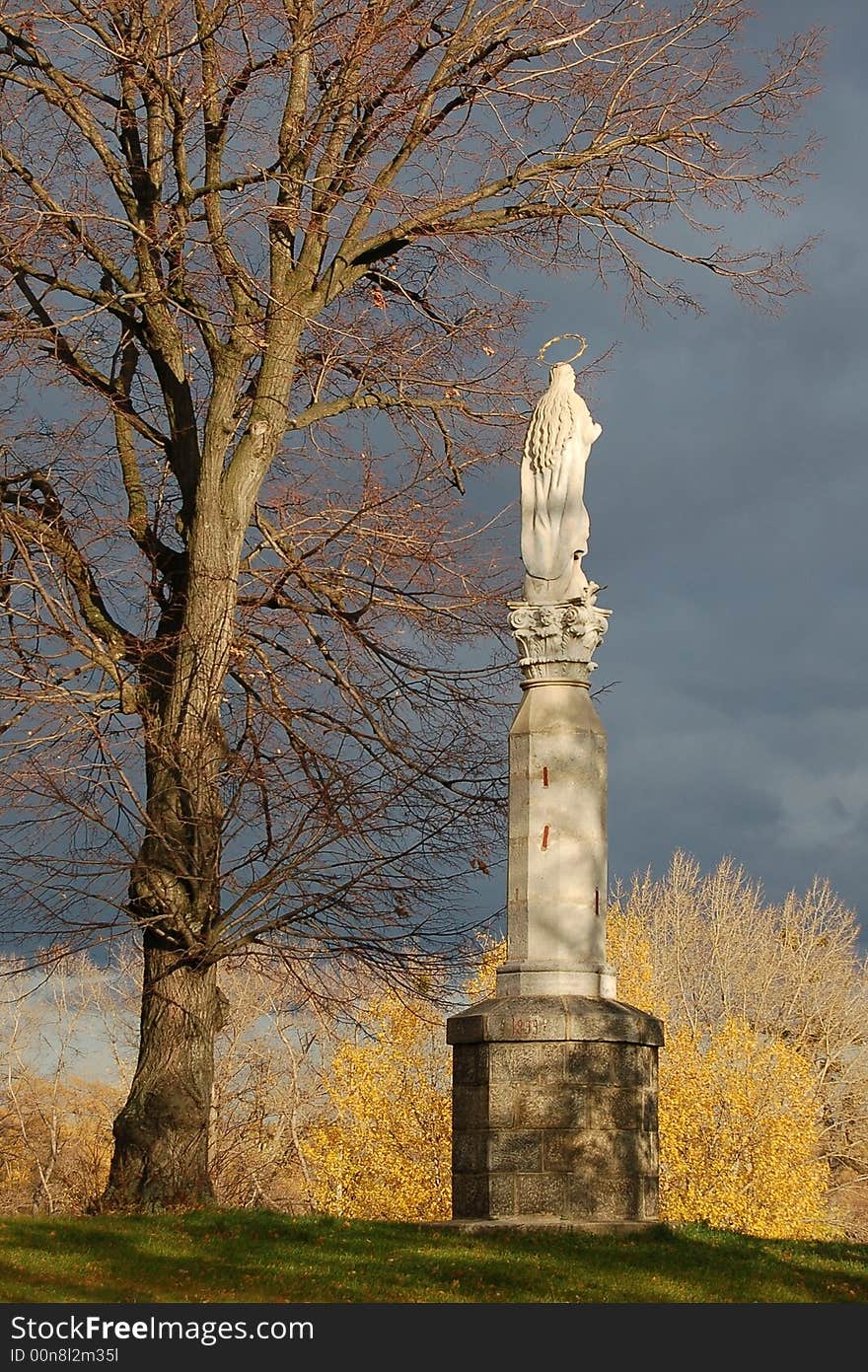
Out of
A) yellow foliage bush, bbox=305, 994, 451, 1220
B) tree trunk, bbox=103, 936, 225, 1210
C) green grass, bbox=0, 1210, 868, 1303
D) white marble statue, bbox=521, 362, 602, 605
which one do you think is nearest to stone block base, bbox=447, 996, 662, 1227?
green grass, bbox=0, 1210, 868, 1303

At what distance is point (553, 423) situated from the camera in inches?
472

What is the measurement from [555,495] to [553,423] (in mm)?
542

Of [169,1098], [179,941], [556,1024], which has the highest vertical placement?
[179,941]

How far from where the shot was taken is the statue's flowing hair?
11.9 meters

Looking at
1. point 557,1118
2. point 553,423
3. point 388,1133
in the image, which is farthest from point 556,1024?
point 388,1133

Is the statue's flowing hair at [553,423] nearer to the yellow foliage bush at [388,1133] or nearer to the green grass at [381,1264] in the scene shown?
the green grass at [381,1264]

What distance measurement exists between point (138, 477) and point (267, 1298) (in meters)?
8.89

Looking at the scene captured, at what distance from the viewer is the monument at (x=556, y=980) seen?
10375 mm

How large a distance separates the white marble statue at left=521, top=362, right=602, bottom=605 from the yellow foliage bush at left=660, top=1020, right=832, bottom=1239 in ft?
67.5

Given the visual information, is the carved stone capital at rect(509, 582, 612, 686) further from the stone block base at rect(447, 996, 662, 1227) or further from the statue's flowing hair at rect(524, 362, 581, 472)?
the stone block base at rect(447, 996, 662, 1227)

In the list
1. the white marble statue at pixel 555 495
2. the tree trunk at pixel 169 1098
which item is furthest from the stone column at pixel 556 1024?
the tree trunk at pixel 169 1098

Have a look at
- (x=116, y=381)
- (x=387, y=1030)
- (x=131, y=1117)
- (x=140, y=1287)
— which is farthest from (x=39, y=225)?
(x=387, y=1030)

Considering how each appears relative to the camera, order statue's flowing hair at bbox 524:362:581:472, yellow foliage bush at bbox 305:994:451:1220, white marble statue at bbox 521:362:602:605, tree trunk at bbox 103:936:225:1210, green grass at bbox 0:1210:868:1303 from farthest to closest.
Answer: yellow foliage bush at bbox 305:994:451:1220 < tree trunk at bbox 103:936:225:1210 < statue's flowing hair at bbox 524:362:581:472 < white marble statue at bbox 521:362:602:605 < green grass at bbox 0:1210:868:1303

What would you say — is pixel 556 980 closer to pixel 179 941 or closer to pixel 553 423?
pixel 179 941
